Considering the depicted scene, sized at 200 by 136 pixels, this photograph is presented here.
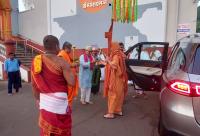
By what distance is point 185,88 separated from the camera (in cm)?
364

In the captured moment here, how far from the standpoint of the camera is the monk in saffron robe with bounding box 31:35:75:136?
344 centimetres

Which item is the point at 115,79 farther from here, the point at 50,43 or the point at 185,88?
the point at 50,43

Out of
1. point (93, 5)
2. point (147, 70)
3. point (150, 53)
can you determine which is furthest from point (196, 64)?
point (93, 5)

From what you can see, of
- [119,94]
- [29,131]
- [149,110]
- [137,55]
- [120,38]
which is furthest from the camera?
[120,38]

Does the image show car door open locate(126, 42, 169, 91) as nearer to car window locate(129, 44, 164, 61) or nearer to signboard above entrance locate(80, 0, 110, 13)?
car window locate(129, 44, 164, 61)

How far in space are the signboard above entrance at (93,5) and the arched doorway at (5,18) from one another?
5.21 m

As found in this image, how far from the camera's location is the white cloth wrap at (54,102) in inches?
139

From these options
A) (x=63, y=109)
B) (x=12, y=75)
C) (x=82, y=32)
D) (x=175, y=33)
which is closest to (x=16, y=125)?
(x=63, y=109)

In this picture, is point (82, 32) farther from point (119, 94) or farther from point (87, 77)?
point (119, 94)

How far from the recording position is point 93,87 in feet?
31.0

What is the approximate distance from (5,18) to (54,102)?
48.8ft

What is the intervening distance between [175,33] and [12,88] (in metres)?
6.16

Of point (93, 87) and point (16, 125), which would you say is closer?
point (16, 125)

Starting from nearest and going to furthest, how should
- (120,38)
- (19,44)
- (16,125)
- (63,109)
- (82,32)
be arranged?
(63,109)
(16,125)
(120,38)
(82,32)
(19,44)
